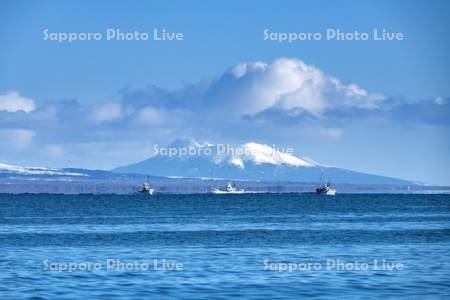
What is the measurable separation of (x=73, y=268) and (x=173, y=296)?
40.1ft

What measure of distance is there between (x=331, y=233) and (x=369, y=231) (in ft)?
17.2

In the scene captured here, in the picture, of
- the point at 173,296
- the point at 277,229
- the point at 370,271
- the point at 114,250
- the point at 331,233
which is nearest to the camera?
the point at 173,296

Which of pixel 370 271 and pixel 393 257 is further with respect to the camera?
pixel 393 257

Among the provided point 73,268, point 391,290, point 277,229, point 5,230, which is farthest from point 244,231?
point 391,290

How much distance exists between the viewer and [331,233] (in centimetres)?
8912

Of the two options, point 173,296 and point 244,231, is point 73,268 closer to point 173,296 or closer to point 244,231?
point 173,296

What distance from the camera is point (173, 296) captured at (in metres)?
43.8

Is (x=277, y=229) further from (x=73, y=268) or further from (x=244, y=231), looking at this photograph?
(x=73, y=268)

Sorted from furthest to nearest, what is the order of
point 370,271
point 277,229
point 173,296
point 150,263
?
1. point 277,229
2. point 150,263
3. point 370,271
4. point 173,296

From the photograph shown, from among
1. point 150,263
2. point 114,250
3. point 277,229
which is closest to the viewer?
point 150,263

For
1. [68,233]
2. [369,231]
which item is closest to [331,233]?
[369,231]

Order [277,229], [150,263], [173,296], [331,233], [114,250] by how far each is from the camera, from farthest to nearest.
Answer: [277,229]
[331,233]
[114,250]
[150,263]
[173,296]

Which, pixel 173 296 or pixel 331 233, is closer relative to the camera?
pixel 173 296

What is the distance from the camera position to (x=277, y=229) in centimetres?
9844
